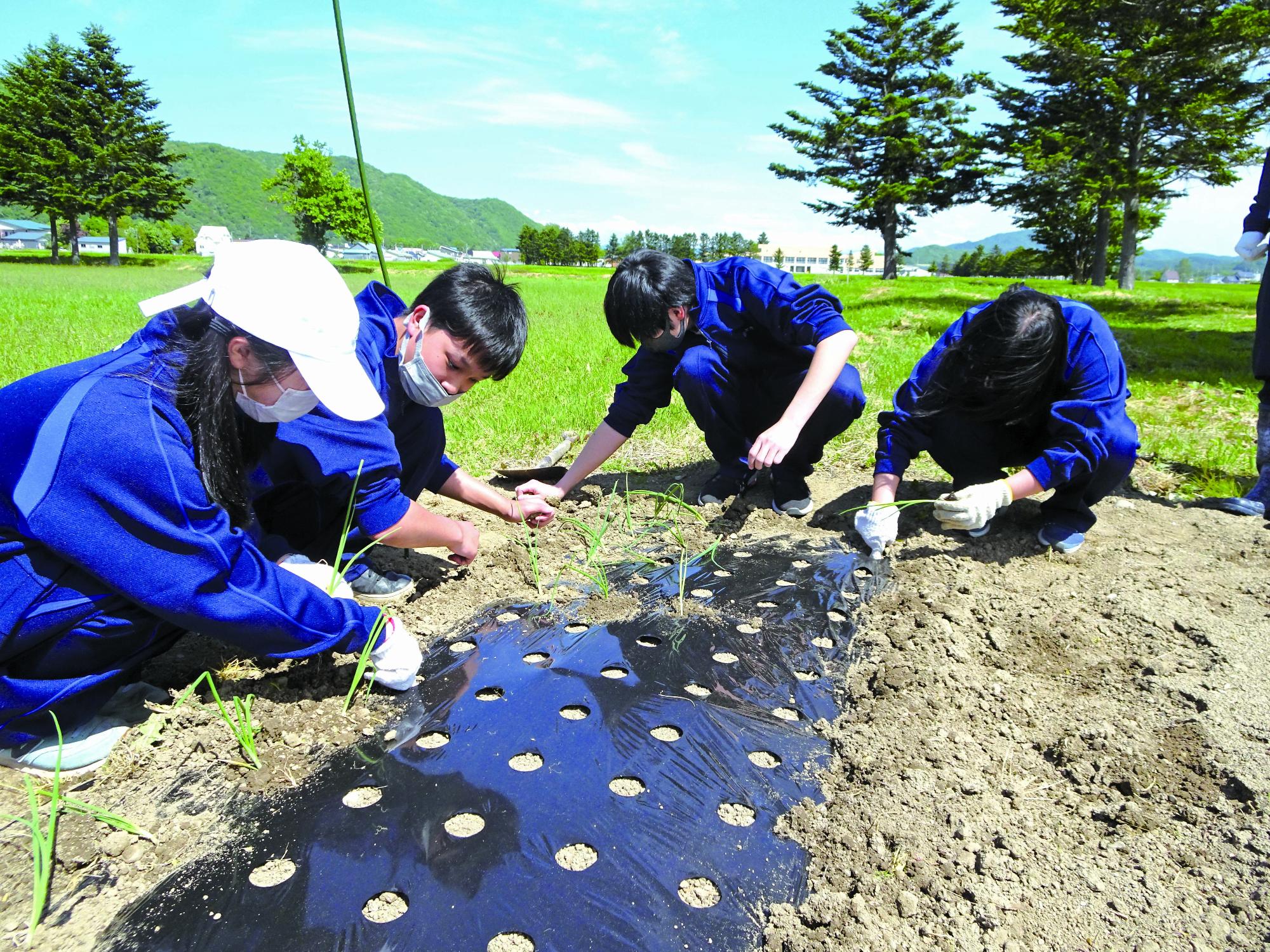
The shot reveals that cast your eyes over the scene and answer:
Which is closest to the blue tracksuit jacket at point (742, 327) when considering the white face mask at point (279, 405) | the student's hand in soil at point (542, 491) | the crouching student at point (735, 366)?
the crouching student at point (735, 366)

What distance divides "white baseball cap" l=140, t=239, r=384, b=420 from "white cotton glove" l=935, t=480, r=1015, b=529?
1.72m

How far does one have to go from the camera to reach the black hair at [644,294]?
2.38 metres

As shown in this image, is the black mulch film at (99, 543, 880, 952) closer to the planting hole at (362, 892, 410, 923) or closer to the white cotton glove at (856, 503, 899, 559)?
the planting hole at (362, 892, 410, 923)

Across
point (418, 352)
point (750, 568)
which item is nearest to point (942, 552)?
point (750, 568)

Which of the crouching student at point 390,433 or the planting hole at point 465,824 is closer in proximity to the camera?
the planting hole at point 465,824

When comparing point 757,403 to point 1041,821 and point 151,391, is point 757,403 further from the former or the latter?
point 151,391

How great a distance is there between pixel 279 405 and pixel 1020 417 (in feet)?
7.13

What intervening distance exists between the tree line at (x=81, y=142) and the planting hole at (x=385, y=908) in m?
37.2

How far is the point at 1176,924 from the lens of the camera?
110 centimetres

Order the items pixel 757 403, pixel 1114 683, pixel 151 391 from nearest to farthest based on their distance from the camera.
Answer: pixel 151 391 < pixel 1114 683 < pixel 757 403

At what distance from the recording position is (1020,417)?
2414mm

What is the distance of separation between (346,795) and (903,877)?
980 millimetres

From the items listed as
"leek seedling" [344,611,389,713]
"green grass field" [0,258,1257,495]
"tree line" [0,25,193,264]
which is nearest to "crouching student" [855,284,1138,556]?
"green grass field" [0,258,1257,495]

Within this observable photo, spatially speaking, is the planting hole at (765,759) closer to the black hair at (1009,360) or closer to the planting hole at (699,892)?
the planting hole at (699,892)
